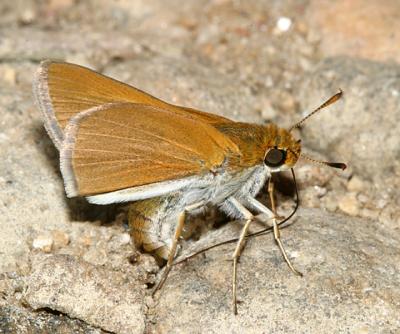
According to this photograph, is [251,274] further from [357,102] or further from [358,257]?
[357,102]

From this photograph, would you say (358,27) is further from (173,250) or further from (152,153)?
(173,250)

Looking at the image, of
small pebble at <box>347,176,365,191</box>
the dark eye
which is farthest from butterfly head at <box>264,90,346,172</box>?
small pebble at <box>347,176,365,191</box>

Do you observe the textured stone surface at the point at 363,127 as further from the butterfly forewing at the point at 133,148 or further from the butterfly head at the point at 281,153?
the butterfly forewing at the point at 133,148

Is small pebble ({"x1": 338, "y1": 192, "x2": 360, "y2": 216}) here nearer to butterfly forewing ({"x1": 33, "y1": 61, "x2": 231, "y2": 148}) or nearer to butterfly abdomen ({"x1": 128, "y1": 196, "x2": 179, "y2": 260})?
Answer: butterfly abdomen ({"x1": 128, "y1": 196, "x2": 179, "y2": 260})

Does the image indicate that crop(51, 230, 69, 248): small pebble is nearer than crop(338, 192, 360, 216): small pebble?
Yes

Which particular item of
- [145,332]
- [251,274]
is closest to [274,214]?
[251,274]

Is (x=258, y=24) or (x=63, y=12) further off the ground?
(x=258, y=24)

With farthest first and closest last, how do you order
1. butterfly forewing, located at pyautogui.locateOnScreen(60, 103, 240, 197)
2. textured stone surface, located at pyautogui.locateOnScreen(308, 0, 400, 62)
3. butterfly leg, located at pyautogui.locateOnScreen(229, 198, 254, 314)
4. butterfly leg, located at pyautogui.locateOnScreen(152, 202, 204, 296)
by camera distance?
textured stone surface, located at pyautogui.locateOnScreen(308, 0, 400, 62) → butterfly leg, located at pyautogui.locateOnScreen(152, 202, 204, 296) → butterfly forewing, located at pyautogui.locateOnScreen(60, 103, 240, 197) → butterfly leg, located at pyautogui.locateOnScreen(229, 198, 254, 314)
